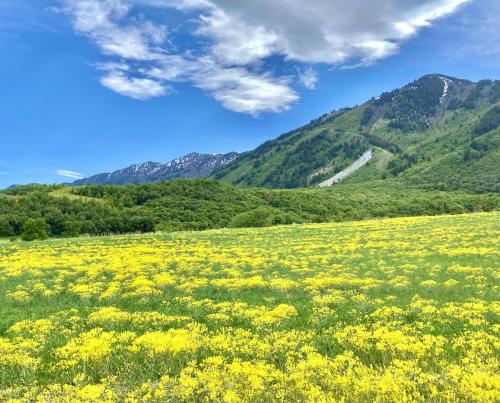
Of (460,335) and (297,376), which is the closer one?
(297,376)

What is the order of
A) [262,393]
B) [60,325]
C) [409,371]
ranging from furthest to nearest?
[60,325], [409,371], [262,393]

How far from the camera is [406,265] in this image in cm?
2944

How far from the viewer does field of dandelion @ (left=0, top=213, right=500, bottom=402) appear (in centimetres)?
1129

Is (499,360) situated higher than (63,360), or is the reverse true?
(63,360)

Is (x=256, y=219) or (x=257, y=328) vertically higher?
(x=257, y=328)

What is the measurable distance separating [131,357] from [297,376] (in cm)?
641

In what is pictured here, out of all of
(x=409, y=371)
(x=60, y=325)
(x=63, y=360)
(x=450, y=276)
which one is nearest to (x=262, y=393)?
(x=409, y=371)

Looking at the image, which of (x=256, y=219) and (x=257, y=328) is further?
(x=256, y=219)

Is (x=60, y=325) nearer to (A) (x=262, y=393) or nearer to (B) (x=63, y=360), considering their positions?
(B) (x=63, y=360)

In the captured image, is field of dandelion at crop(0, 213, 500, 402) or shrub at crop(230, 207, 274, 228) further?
shrub at crop(230, 207, 274, 228)

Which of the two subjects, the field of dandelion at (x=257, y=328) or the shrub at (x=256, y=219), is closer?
the field of dandelion at (x=257, y=328)

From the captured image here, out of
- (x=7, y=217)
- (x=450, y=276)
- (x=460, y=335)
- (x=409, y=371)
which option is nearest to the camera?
(x=409, y=371)

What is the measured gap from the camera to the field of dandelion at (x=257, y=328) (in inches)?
444

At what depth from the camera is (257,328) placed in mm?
16219
